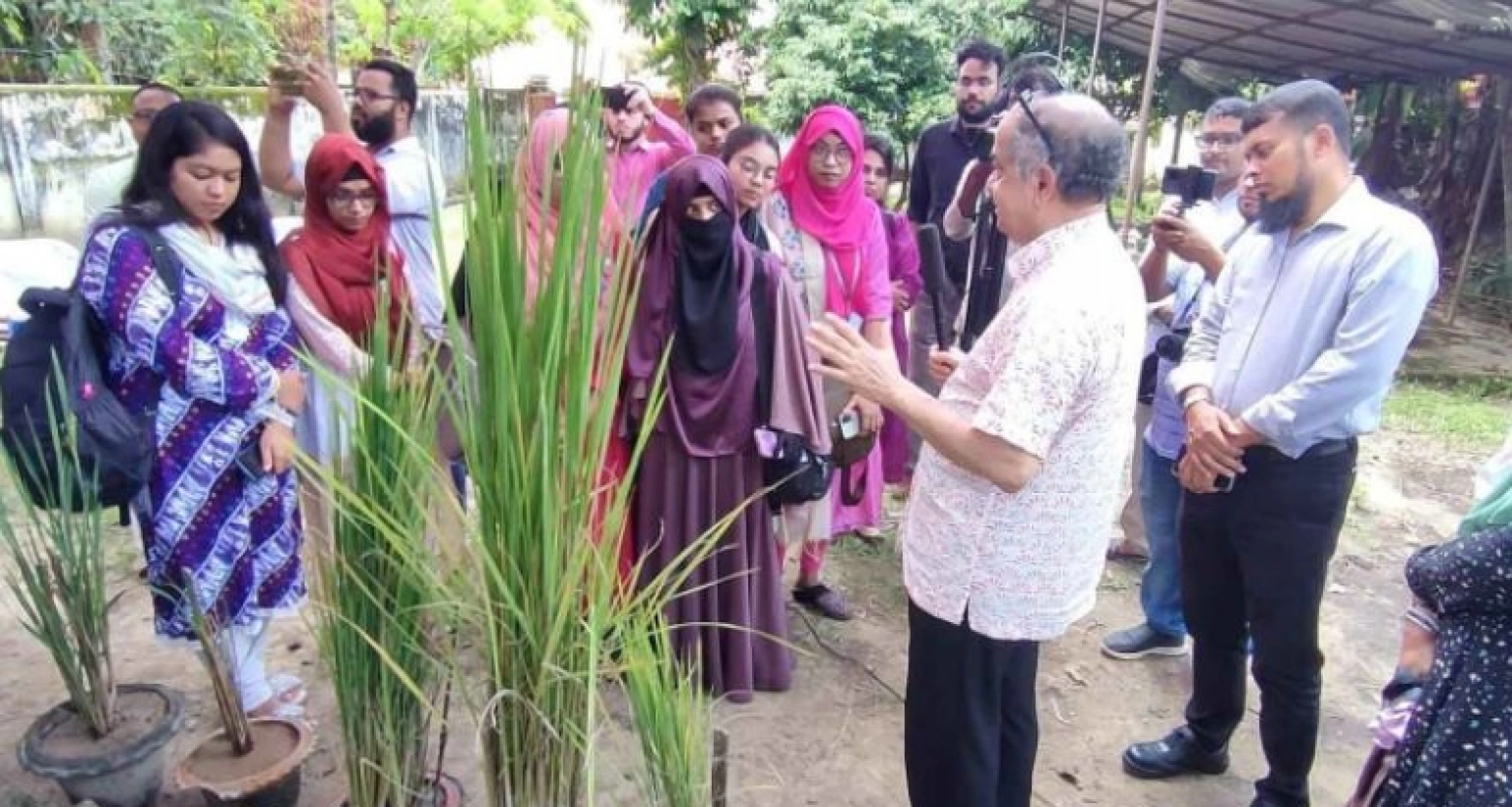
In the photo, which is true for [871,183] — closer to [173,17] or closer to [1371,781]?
[1371,781]

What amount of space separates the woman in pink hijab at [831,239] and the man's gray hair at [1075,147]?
4.39ft

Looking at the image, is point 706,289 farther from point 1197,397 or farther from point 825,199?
point 1197,397

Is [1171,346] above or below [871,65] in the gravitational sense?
below

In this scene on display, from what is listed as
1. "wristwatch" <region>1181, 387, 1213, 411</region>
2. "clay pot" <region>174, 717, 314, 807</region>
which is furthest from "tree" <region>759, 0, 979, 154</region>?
"clay pot" <region>174, 717, 314, 807</region>

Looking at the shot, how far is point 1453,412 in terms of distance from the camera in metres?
5.70

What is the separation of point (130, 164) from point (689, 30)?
842 cm

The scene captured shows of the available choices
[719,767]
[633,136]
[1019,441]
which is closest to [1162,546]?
[1019,441]

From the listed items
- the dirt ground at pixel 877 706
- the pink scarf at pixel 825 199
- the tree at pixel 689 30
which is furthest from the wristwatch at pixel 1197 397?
the tree at pixel 689 30

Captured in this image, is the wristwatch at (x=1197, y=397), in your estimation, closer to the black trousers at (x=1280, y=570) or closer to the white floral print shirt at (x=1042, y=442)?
the black trousers at (x=1280, y=570)

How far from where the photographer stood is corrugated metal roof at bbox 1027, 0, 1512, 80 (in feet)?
18.4

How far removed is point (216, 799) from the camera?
1.96m

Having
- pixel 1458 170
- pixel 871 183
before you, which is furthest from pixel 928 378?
pixel 1458 170

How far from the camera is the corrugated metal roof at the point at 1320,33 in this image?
18.4 feet

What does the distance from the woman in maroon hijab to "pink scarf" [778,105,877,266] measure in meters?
0.34
